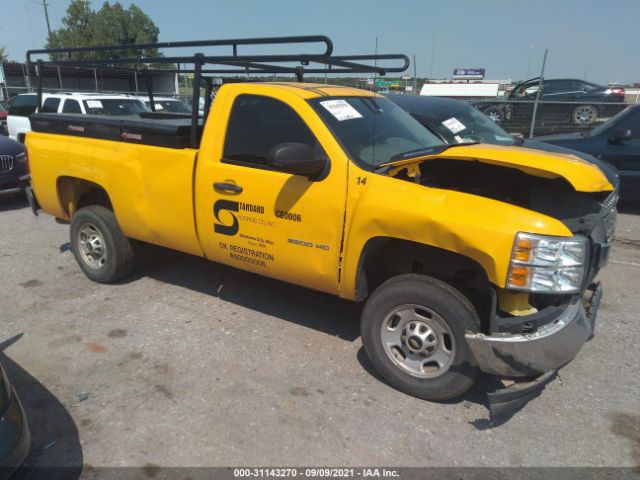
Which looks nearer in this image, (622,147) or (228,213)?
(228,213)

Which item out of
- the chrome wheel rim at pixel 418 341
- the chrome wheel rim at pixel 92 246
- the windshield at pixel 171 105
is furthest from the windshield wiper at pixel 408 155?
the windshield at pixel 171 105

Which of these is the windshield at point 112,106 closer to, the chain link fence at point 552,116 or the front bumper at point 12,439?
the chain link fence at point 552,116

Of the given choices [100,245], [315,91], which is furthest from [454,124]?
[100,245]

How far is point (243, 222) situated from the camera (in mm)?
3807

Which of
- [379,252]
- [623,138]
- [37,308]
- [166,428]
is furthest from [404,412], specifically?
[623,138]

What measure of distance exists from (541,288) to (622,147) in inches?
251

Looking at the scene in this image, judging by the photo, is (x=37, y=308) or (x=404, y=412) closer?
(x=404, y=412)

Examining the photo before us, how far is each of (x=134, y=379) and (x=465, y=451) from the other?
2.20 metres

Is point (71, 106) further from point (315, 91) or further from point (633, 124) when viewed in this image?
point (633, 124)

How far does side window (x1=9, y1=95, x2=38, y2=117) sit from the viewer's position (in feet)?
40.4

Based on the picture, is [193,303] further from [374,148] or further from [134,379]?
[374,148]

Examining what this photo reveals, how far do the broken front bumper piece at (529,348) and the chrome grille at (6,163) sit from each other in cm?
823

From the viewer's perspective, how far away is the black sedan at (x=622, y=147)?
7664mm

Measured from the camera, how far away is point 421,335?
313 cm
